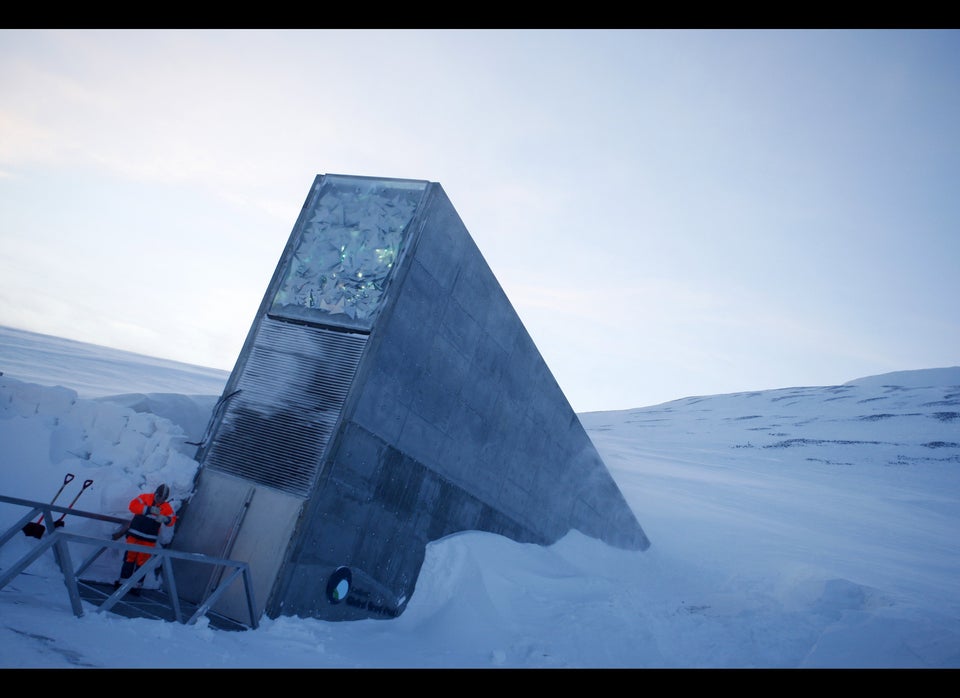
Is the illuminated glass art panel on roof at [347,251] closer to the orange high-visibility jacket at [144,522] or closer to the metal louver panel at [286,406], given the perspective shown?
the metal louver panel at [286,406]

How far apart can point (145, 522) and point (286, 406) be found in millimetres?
2472

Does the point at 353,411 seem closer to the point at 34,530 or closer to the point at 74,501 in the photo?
the point at 74,501

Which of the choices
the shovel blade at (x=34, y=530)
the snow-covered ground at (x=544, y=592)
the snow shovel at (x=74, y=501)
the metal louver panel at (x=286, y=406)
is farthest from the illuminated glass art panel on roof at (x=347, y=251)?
the shovel blade at (x=34, y=530)

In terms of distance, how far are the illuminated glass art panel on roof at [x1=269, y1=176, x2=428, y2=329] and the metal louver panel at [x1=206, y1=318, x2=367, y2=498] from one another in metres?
0.37

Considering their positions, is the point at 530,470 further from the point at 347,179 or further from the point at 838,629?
the point at 347,179

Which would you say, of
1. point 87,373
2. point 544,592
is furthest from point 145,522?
point 87,373

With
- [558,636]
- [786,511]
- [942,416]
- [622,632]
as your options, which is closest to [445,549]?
[558,636]

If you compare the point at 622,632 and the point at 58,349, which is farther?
the point at 58,349

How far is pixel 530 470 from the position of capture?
13.3 m

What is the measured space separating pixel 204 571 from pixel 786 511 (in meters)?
22.7

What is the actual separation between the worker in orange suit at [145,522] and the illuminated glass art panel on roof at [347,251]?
3.37 metres

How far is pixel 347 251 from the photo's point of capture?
9.47m

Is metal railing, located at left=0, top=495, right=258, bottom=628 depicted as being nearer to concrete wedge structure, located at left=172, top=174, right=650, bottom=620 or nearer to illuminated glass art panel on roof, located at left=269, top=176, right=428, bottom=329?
concrete wedge structure, located at left=172, top=174, right=650, bottom=620
